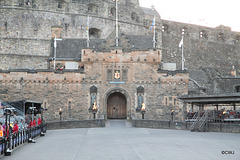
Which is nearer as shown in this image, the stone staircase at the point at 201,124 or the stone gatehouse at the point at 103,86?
the stone staircase at the point at 201,124

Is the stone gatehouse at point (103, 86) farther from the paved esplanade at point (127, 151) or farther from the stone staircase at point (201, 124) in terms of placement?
the paved esplanade at point (127, 151)

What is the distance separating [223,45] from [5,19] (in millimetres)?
49425

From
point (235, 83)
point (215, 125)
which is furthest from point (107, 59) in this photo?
point (235, 83)

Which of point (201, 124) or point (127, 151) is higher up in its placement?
point (201, 124)

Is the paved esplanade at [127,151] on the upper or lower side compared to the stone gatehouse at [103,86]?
lower

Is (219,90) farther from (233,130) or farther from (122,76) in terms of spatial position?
(233,130)

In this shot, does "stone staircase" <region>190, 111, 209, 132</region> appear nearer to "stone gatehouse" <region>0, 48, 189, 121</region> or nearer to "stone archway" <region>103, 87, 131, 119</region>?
"stone gatehouse" <region>0, 48, 189, 121</region>

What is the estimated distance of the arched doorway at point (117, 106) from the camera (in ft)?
131

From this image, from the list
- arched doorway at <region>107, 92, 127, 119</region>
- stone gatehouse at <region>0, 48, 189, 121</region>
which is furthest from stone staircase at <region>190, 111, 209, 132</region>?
arched doorway at <region>107, 92, 127, 119</region>

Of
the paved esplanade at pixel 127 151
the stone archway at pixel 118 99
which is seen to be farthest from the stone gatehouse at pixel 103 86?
the paved esplanade at pixel 127 151

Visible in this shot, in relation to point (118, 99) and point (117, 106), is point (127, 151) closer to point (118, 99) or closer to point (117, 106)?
point (117, 106)

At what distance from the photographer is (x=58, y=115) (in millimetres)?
37531

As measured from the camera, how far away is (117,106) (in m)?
40.0

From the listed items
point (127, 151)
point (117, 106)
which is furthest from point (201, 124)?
point (117, 106)
